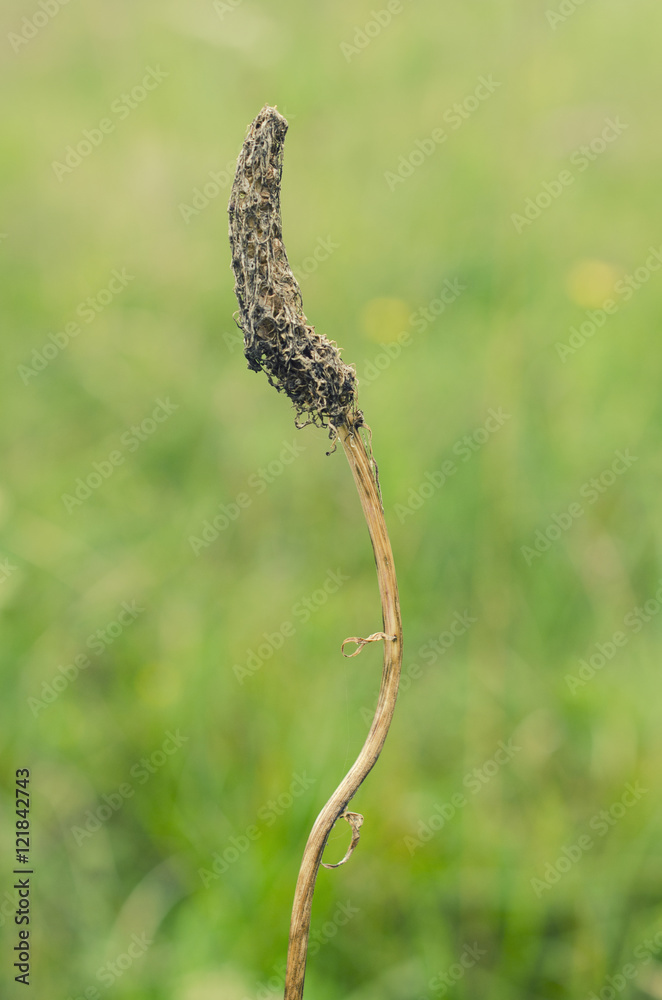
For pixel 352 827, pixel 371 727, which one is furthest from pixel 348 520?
pixel 371 727

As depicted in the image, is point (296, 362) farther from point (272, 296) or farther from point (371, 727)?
point (371, 727)

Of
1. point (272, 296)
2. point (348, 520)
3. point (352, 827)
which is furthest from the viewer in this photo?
point (348, 520)

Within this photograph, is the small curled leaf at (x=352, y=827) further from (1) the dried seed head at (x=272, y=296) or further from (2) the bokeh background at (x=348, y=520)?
(2) the bokeh background at (x=348, y=520)

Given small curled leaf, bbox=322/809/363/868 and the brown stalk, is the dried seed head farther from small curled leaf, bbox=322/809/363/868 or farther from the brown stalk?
small curled leaf, bbox=322/809/363/868

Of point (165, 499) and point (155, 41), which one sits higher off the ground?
point (155, 41)

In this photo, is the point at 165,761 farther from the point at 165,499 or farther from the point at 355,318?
the point at 355,318

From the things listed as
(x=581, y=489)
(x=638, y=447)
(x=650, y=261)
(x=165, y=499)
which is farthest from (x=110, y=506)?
(x=650, y=261)

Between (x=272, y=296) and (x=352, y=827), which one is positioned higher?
(x=272, y=296)
